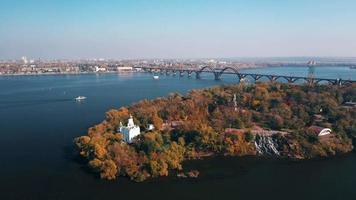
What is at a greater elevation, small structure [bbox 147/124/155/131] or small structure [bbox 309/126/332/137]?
small structure [bbox 147/124/155/131]

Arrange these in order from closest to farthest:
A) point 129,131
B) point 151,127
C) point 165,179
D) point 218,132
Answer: point 165,179
point 129,131
point 218,132
point 151,127

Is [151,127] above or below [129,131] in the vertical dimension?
below

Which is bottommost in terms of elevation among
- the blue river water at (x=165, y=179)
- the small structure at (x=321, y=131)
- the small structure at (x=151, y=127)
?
the blue river water at (x=165, y=179)

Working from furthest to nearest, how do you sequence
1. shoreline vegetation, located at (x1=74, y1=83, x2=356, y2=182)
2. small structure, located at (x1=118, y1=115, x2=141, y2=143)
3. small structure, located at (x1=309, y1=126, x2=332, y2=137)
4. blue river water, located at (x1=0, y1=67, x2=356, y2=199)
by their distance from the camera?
small structure, located at (x1=309, y1=126, x2=332, y2=137), small structure, located at (x1=118, y1=115, x2=141, y2=143), shoreline vegetation, located at (x1=74, y1=83, x2=356, y2=182), blue river water, located at (x1=0, y1=67, x2=356, y2=199)

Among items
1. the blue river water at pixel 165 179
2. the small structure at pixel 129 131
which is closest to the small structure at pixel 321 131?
the blue river water at pixel 165 179

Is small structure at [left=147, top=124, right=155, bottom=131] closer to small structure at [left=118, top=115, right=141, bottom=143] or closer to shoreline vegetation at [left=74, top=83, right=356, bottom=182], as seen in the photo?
shoreline vegetation at [left=74, top=83, right=356, bottom=182]

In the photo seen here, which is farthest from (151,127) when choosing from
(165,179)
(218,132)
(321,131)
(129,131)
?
(321,131)

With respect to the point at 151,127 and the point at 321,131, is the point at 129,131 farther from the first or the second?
the point at 321,131

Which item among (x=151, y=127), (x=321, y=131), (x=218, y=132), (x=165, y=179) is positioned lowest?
(x=165, y=179)

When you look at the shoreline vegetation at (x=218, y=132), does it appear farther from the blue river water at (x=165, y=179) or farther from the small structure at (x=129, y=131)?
the blue river water at (x=165, y=179)

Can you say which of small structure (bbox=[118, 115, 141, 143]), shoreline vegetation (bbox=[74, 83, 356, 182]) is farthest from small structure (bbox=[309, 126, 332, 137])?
small structure (bbox=[118, 115, 141, 143])
